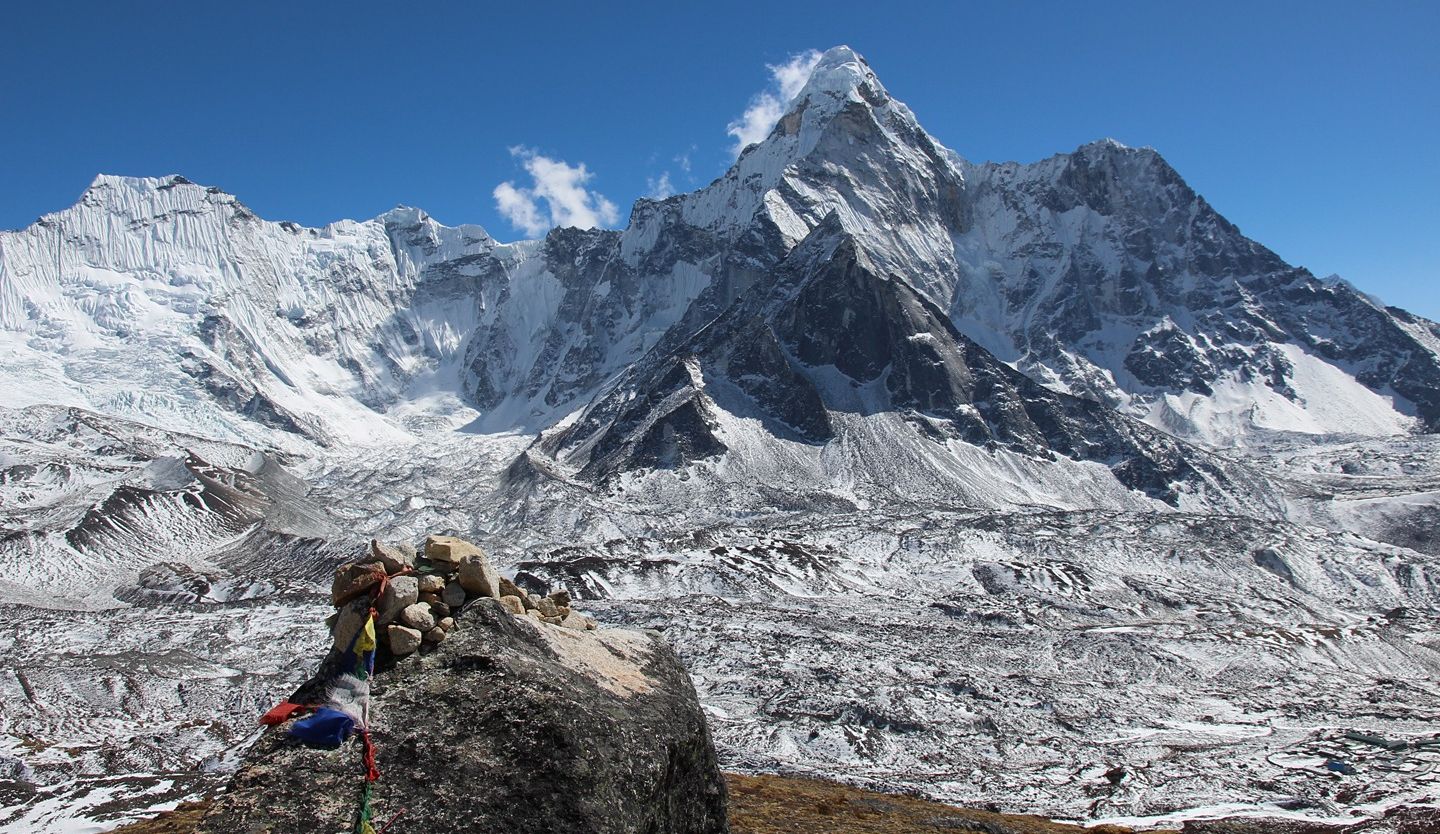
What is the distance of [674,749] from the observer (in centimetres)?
1523

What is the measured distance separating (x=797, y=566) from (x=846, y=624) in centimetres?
3472

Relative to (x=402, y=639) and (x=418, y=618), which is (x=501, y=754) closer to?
(x=402, y=639)

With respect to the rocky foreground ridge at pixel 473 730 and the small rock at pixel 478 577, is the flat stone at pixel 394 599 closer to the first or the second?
the rocky foreground ridge at pixel 473 730

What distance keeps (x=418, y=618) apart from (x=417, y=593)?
18.4 inches

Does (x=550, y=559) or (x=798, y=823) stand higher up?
(x=550, y=559)

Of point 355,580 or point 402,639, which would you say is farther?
point 355,580

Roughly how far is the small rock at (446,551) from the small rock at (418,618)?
1317 millimetres

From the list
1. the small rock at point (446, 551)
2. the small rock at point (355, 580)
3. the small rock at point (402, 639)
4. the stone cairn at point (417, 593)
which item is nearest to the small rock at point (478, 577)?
the stone cairn at point (417, 593)

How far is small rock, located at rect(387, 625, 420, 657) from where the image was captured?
14.1 metres

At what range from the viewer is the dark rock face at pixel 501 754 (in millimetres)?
12102

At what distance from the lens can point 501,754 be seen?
12.9 m

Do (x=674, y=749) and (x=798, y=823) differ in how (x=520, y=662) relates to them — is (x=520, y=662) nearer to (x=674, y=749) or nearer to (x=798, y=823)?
(x=674, y=749)

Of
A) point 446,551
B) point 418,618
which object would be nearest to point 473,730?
point 418,618

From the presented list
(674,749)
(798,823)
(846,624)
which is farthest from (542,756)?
(846,624)
